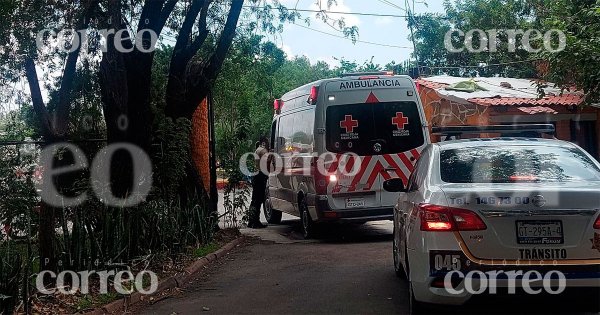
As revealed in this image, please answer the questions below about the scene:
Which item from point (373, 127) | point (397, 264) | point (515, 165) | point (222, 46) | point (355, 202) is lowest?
point (397, 264)

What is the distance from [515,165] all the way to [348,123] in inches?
224

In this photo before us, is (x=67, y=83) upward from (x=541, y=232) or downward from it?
upward

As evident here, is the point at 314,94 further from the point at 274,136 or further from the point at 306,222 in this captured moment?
the point at 274,136

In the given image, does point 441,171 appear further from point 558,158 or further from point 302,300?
point 302,300

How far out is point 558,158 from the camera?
6.39 metres

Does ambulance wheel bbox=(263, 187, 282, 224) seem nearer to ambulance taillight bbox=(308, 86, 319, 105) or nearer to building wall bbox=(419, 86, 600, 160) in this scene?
ambulance taillight bbox=(308, 86, 319, 105)

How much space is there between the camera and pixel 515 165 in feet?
20.5

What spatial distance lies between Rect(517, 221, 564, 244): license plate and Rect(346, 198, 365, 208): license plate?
6395 mm

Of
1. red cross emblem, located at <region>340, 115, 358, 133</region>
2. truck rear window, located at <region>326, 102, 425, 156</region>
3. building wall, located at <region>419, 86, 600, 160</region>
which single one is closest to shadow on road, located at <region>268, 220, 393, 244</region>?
truck rear window, located at <region>326, 102, 425, 156</region>

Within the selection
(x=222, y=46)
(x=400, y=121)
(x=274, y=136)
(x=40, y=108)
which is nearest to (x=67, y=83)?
(x=40, y=108)

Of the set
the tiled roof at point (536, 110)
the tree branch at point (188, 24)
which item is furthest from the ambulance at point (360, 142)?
the tiled roof at point (536, 110)

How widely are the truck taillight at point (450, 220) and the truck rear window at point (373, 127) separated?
6133 mm

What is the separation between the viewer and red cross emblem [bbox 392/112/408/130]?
11891 millimetres

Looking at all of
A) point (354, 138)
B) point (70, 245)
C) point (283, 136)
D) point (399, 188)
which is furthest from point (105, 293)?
point (283, 136)
